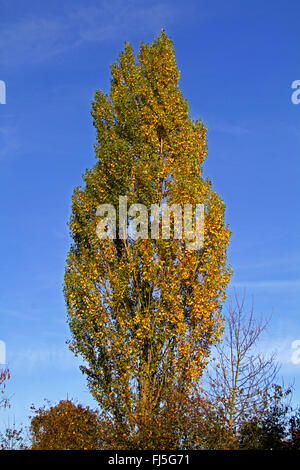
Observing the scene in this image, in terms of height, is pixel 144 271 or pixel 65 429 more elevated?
pixel 144 271

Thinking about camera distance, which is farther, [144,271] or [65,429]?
[65,429]

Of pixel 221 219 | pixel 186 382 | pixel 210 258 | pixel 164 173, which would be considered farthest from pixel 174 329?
pixel 164 173

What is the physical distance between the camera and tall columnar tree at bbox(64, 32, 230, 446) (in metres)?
14.2

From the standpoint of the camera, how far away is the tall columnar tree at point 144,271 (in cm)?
1420

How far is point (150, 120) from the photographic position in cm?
1809

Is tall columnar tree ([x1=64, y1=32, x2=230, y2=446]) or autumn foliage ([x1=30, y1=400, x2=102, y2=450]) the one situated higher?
tall columnar tree ([x1=64, y1=32, x2=230, y2=446])

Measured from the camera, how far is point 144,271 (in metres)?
15.3

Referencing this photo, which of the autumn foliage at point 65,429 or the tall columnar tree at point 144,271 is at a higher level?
the tall columnar tree at point 144,271

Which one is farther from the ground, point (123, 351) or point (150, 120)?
point (150, 120)

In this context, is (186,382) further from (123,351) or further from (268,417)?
(268,417)
